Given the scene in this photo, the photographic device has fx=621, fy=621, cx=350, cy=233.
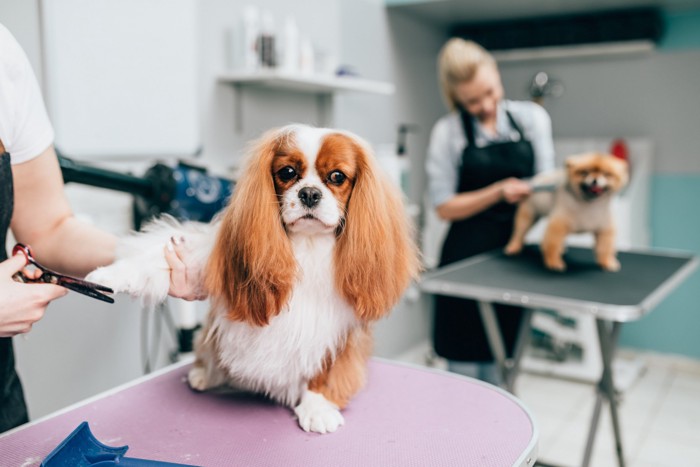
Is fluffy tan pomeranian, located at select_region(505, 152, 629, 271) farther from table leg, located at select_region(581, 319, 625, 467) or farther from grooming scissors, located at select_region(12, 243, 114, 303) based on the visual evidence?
grooming scissors, located at select_region(12, 243, 114, 303)

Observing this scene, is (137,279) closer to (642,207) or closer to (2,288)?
(2,288)

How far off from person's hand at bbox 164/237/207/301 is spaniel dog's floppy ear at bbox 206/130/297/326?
4 cm

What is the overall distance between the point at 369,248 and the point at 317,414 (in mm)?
291

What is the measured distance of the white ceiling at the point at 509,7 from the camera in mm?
3298

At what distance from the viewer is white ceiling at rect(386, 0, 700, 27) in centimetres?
330

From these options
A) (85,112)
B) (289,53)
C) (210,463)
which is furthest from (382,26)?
(210,463)

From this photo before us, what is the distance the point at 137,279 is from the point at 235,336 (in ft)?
0.59

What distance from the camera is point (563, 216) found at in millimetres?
2088

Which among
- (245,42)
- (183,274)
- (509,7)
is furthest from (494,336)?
(509,7)

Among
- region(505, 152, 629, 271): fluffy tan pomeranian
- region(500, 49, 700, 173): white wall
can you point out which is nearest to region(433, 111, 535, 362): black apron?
region(505, 152, 629, 271): fluffy tan pomeranian

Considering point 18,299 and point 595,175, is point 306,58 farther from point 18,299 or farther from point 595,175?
point 18,299

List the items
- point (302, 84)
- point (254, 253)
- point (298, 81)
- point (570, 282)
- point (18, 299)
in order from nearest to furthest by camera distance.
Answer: point (18, 299) < point (254, 253) < point (570, 282) < point (298, 81) < point (302, 84)

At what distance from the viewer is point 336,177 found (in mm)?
977

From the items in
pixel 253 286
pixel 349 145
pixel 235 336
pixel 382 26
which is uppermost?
pixel 382 26
